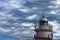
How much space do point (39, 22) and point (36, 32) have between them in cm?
279

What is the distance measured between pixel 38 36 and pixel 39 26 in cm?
277

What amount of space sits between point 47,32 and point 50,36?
1.13 metres

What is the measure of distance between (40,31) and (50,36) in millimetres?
2530

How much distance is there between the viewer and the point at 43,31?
80.4m

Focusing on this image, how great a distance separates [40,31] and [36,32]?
1.23 meters

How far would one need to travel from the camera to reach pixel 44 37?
7956 cm

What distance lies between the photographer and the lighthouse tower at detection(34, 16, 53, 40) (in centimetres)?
7981

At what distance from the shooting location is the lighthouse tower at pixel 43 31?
79.8 metres

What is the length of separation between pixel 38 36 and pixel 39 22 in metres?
4.03

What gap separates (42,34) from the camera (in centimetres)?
8006

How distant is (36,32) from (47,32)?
2645 mm

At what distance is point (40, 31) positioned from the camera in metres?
80.6

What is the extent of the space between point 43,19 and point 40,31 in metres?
3.54

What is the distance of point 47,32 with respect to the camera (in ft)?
264
